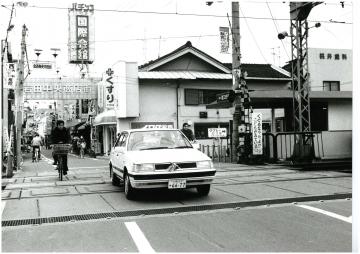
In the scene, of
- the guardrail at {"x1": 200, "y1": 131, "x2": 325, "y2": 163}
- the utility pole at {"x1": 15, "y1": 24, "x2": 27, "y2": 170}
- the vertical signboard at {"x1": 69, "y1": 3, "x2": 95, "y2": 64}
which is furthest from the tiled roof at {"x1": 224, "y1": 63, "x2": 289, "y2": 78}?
the utility pole at {"x1": 15, "y1": 24, "x2": 27, "y2": 170}

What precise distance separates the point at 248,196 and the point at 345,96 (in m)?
13.6

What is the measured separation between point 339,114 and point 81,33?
18.6 metres

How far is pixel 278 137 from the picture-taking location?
1789 cm

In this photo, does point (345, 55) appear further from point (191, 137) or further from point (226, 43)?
point (191, 137)

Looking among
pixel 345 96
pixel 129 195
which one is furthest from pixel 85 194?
pixel 345 96

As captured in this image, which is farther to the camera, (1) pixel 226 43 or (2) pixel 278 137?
(1) pixel 226 43

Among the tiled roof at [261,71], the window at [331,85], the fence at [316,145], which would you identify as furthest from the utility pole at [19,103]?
the window at [331,85]

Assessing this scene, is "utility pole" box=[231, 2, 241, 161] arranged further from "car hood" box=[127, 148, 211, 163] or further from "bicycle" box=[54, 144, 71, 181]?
"car hood" box=[127, 148, 211, 163]

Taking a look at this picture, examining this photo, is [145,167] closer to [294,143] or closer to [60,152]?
[60,152]

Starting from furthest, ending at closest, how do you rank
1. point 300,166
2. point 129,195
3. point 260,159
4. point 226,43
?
point 226,43, point 260,159, point 300,166, point 129,195

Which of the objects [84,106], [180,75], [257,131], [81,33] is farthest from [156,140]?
[84,106]

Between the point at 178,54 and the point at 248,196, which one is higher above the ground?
the point at 178,54

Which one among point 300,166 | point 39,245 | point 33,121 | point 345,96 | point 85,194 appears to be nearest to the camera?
point 39,245

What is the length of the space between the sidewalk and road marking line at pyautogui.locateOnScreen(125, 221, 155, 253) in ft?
3.06
